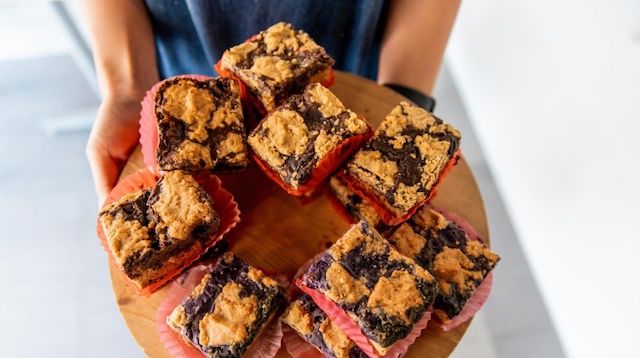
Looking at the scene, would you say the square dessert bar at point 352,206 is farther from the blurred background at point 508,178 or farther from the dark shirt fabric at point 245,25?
the blurred background at point 508,178

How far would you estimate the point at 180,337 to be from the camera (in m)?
1.24

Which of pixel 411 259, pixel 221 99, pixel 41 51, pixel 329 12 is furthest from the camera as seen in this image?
pixel 41 51

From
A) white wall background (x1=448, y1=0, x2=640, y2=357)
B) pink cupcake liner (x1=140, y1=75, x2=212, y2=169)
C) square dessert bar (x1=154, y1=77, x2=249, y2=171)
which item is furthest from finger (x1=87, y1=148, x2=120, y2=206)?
white wall background (x1=448, y1=0, x2=640, y2=357)

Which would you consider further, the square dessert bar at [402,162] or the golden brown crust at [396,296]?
the square dessert bar at [402,162]

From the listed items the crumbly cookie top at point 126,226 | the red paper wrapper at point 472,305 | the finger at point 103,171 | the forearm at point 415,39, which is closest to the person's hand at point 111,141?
the finger at point 103,171

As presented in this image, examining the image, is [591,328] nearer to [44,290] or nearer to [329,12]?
[329,12]

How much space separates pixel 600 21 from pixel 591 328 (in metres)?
1.09

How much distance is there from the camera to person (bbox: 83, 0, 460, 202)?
1522mm

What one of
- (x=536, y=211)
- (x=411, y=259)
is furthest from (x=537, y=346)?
(x=411, y=259)

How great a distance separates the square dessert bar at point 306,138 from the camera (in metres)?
1.28

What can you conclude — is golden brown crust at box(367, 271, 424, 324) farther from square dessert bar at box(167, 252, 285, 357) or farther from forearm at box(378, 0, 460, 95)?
forearm at box(378, 0, 460, 95)

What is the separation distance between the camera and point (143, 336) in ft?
4.16

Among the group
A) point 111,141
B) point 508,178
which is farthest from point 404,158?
point 508,178

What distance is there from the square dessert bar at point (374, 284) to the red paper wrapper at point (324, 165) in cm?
18
